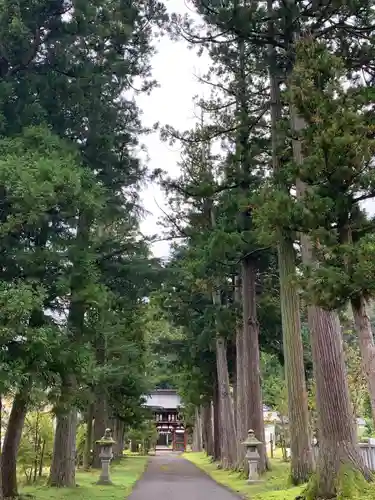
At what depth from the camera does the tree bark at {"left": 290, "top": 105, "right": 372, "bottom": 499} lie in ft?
25.4

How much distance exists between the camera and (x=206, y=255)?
13180mm

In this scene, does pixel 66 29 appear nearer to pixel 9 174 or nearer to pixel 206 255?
pixel 9 174

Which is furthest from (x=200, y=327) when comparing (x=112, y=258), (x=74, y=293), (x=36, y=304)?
(x=36, y=304)

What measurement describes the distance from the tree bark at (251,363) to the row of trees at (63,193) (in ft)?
13.4

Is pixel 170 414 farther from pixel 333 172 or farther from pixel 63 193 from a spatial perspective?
pixel 333 172

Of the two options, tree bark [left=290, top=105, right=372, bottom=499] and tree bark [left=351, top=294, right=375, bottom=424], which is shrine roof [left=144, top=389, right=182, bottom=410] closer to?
tree bark [left=290, top=105, right=372, bottom=499]

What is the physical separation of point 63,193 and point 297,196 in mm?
4181

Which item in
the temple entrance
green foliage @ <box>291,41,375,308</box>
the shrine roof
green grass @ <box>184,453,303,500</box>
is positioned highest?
the shrine roof

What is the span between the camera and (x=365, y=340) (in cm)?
632

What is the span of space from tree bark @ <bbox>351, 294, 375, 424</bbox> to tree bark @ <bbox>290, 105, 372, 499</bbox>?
1200 millimetres

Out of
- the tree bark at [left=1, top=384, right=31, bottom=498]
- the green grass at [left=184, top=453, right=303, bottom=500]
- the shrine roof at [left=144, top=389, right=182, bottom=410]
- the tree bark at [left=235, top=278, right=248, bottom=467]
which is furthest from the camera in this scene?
the shrine roof at [left=144, top=389, right=182, bottom=410]

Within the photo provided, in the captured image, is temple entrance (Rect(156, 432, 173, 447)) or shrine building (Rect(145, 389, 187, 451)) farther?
temple entrance (Rect(156, 432, 173, 447))

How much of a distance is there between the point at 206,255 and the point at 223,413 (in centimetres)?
1007

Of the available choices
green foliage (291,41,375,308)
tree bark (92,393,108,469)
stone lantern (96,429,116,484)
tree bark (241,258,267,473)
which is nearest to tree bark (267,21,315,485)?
green foliage (291,41,375,308)
